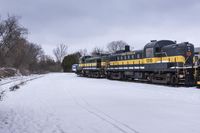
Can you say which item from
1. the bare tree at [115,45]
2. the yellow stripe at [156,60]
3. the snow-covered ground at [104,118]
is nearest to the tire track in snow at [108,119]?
the snow-covered ground at [104,118]

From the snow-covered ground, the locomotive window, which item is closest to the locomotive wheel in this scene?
the locomotive window

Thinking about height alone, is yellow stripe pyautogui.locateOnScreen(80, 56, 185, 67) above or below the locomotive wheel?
above

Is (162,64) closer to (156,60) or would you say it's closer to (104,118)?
(156,60)

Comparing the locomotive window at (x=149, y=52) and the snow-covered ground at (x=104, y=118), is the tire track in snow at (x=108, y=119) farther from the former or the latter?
the locomotive window at (x=149, y=52)

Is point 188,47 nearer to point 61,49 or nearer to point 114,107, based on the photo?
point 114,107

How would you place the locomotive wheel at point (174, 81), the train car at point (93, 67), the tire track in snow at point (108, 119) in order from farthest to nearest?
the train car at point (93, 67)
the locomotive wheel at point (174, 81)
the tire track in snow at point (108, 119)

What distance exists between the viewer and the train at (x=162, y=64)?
2395cm

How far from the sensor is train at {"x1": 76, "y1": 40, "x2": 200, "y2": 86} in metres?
24.0

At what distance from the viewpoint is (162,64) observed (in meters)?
26.6

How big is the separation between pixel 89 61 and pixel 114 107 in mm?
39094

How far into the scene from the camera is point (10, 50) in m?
65.6

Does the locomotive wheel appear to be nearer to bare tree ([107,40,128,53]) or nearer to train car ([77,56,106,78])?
train car ([77,56,106,78])

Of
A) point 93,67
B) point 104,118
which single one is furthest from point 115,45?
point 104,118

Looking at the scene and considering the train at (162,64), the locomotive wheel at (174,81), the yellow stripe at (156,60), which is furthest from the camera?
Answer: the yellow stripe at (156,60)
